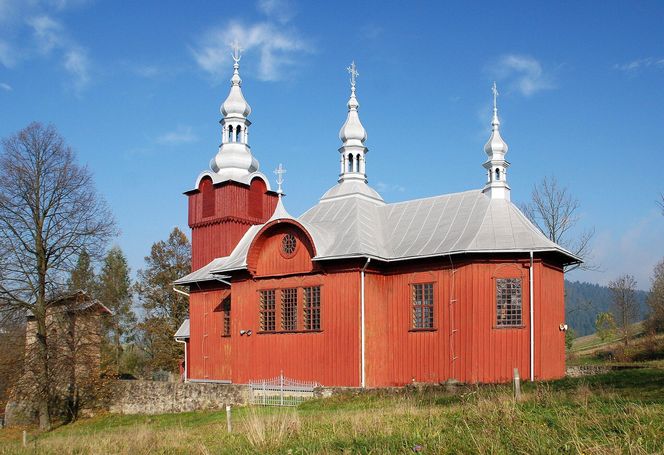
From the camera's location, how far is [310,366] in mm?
24000

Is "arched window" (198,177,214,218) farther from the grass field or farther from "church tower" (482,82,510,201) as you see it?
the grass field

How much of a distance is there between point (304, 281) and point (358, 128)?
842 cm

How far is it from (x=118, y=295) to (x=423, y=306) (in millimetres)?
39360

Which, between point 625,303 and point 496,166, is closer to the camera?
point 496,166

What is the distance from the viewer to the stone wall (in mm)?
22422

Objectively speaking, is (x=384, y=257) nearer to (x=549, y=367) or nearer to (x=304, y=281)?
(x=304, y=281)

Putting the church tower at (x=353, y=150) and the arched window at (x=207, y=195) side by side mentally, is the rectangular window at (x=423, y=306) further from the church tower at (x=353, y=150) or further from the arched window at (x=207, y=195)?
the arched window at (x=207, y=195)

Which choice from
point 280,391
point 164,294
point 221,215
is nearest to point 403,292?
point 280,391

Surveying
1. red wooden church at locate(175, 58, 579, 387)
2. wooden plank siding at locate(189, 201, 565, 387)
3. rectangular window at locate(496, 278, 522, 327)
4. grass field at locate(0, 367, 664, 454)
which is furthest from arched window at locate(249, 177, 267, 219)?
grass field at locate(0, 367, 664, 454)

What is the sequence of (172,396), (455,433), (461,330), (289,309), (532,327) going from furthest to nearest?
(289,309)
(172,396)
(461,330)
(532,327)
(455,433)

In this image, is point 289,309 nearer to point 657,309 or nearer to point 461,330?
point 461,330

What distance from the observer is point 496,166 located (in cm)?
2508

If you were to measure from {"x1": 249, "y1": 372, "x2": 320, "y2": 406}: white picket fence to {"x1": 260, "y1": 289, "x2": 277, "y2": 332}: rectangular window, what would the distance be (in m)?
1.81

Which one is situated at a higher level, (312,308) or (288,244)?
(288,244)
